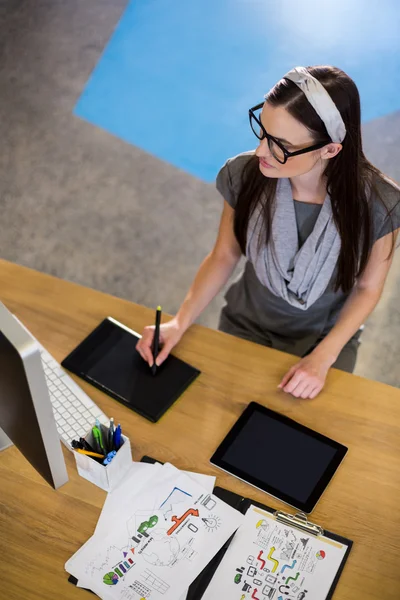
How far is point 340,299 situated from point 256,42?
7.20ft

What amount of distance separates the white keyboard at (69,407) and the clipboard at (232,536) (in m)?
0.14

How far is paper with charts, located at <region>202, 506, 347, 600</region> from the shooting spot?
1251 mm

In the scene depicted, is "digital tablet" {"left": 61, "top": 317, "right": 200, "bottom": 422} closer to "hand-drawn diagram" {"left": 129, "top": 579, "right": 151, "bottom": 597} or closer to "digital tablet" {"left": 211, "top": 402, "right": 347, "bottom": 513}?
"digital tablet" {"left": 211, "top": 402, "right": 347, "bottom": 513}

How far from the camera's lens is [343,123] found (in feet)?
4.70

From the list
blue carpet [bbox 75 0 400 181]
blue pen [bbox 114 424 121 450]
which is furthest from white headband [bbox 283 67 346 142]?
blue carpet [bbox 75 0 400 181]

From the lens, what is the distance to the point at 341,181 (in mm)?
1537

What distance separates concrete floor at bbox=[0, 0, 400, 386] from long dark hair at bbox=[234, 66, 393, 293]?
971 mm

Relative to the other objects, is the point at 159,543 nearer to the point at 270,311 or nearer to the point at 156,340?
the point at 156,340

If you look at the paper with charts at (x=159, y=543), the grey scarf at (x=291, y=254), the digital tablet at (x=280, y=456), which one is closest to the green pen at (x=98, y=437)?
the paper with charts at (x=159, y=543)

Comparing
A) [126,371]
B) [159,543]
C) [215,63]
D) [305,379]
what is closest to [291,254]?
[305,379]

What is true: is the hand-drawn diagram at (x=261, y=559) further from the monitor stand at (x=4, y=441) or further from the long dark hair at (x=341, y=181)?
the long dark hair at (x=341, y=181)

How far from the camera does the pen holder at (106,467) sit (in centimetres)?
133

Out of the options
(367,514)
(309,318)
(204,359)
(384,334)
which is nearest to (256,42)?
(384,334)

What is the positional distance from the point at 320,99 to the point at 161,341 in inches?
23.3
